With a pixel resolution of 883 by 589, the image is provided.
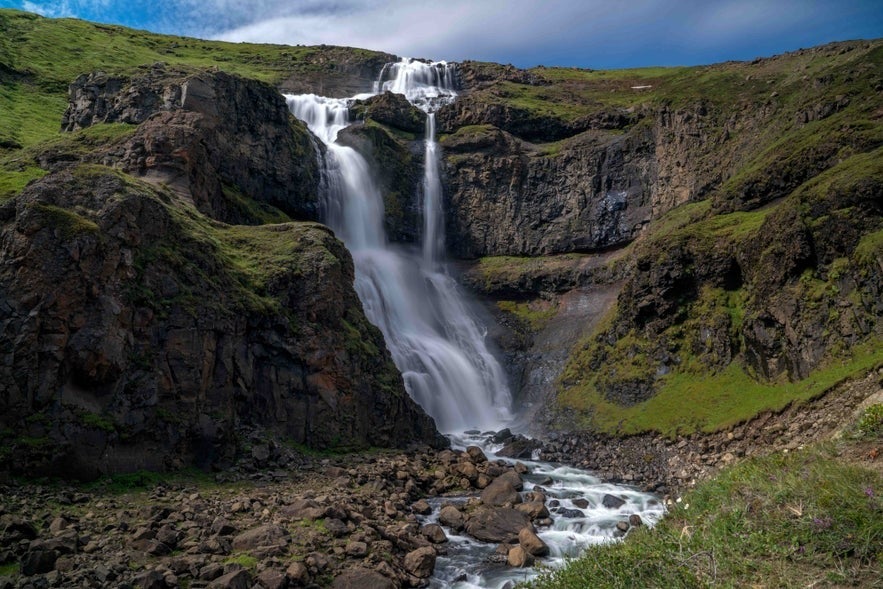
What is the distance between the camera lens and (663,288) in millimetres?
45156

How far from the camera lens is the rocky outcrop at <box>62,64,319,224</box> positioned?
132 feet

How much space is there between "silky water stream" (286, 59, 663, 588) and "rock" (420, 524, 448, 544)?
378mm

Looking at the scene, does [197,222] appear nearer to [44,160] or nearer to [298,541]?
[44,160]

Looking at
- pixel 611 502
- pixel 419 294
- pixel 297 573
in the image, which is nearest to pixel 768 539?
pixel 297 573

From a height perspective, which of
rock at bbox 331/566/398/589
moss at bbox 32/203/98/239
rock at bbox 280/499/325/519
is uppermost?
moss at bbox 32/203/98/239

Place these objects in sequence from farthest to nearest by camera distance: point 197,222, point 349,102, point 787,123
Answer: point 349,102
point 787,123
point 197,222

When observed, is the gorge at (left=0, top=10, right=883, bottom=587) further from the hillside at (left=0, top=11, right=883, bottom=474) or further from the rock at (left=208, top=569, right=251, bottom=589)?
the hillside at (left=0, top=11, right=883, bottom=474)

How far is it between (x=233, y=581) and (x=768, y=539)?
39.6ft

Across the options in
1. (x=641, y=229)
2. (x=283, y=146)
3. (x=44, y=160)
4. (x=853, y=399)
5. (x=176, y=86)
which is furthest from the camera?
(x=641, y=229)

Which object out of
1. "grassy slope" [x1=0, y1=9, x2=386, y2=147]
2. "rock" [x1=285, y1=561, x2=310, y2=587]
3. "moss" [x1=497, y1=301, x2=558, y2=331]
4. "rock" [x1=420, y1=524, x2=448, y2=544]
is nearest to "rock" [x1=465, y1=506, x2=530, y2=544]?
"rock" [x1=420, y1=524, x2=448, y2=544]

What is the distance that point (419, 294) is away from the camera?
60.6 m

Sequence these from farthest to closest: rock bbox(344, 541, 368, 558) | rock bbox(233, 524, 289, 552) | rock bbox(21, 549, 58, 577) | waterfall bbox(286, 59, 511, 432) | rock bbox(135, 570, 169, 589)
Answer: waterfall bbox(286, 59, 511, 432) → rock bbox(344, 541, 368, 558) → rock bbox(233, 524, 289, 552) → rock bbox(21, 549, 58, 577) → rock bbox(135, 570, 169, 589)

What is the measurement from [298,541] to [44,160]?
33.6 meters

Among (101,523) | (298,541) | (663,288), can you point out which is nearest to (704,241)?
(663,288)
